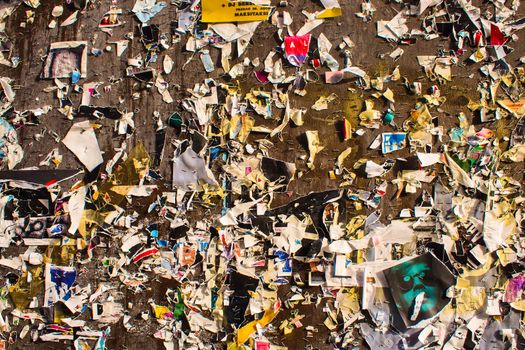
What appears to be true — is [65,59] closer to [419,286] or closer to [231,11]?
[231,11]

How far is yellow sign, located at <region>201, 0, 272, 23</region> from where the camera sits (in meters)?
2.69

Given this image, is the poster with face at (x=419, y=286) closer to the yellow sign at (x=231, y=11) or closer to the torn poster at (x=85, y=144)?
the yellow sign at (x=231, y=11)

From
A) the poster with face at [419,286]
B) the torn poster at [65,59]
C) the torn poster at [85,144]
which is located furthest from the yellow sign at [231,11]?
the poster with face at [419,286]

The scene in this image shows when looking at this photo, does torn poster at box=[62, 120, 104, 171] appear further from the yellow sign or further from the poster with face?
the poster with face

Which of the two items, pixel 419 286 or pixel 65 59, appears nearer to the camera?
pixel 419 286

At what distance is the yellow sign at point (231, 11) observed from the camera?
269cm

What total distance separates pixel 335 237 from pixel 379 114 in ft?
2.82

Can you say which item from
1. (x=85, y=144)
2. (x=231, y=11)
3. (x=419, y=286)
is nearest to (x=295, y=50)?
(x=231, y=11)

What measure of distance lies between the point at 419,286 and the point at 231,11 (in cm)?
220

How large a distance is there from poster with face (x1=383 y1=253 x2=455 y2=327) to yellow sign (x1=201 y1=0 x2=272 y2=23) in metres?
1.90

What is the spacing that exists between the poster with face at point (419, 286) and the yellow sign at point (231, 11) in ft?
6.23

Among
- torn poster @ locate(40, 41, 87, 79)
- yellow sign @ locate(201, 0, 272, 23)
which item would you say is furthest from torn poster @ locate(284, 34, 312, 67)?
torn poster @ locate(40, 41, 87, 79)

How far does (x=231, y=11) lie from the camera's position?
2697mm

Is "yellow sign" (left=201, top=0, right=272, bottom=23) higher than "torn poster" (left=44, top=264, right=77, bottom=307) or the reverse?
higher
